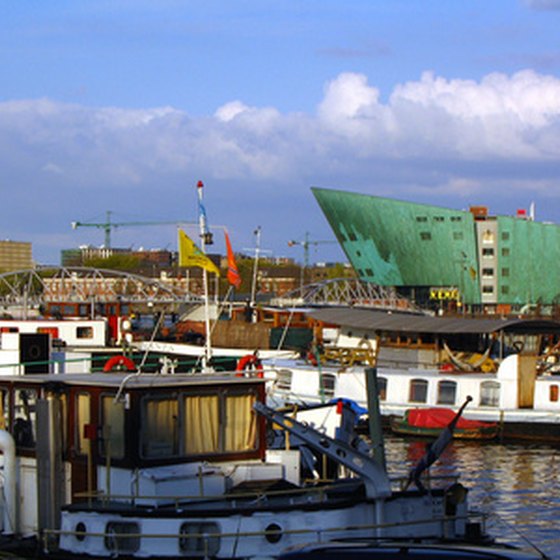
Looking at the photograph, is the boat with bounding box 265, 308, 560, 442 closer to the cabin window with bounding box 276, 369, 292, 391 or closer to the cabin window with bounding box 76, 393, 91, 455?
the cabin window with bounding box 276, 369, 292, 391

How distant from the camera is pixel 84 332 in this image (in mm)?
55250

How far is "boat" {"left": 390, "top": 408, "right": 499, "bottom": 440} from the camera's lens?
43.3 metres

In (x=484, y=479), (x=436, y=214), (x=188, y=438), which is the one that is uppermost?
(x=436, y=214)

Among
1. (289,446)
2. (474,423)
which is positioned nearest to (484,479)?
(474,423)

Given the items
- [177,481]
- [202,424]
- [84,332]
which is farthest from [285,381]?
[177,481]

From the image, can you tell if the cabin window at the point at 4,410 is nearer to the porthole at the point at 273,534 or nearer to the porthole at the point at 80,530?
the porthole at the point at 80,530

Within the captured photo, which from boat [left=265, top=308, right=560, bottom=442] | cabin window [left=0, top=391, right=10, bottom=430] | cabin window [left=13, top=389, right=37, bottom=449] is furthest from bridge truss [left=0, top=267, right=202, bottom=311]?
cabin window [left=13, top=389, right=37, bottom=449]

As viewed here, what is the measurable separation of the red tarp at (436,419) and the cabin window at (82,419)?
26.2m

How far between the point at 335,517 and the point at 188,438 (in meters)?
2.99

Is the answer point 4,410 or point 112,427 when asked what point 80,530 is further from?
point 4,410

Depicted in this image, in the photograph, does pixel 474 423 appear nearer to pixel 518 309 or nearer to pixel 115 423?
pixel 115 423

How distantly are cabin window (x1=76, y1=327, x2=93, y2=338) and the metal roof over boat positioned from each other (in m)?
10.6

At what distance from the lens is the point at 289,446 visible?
22.2 metres

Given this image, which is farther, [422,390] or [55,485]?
[422,390]
